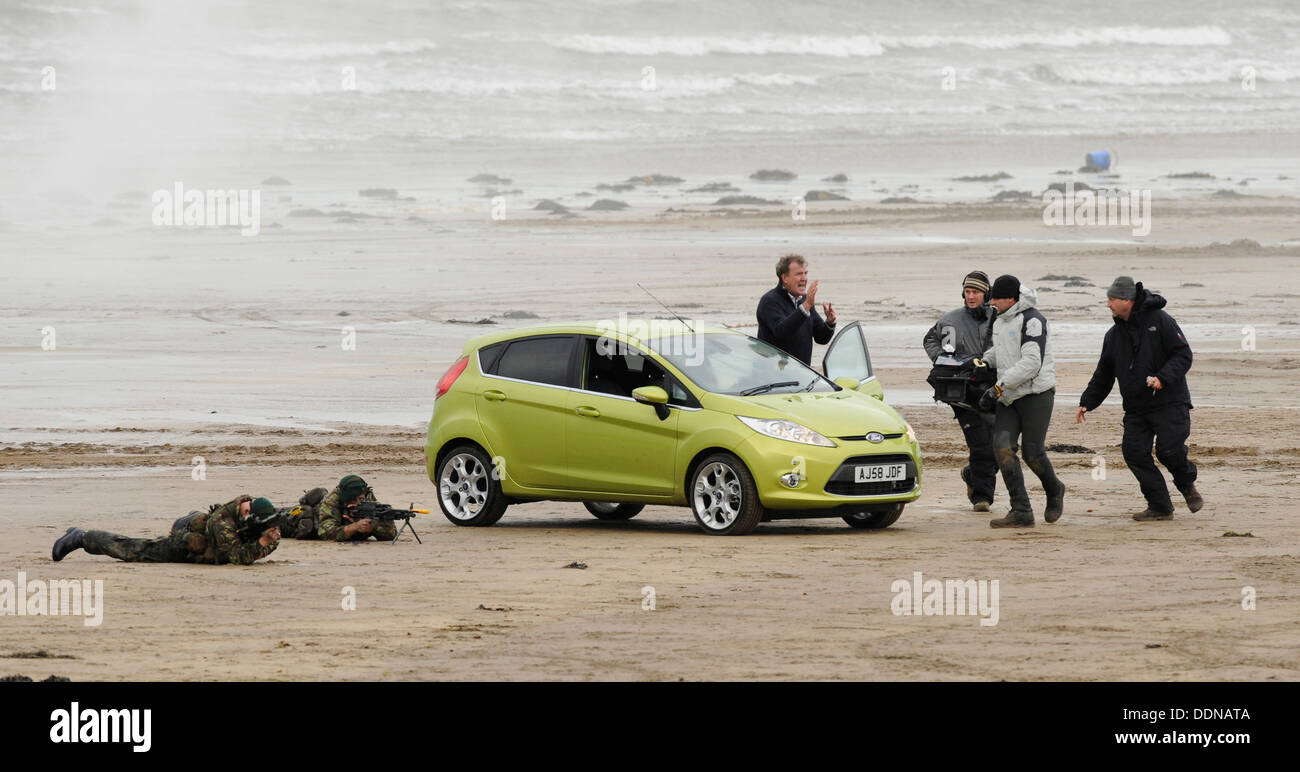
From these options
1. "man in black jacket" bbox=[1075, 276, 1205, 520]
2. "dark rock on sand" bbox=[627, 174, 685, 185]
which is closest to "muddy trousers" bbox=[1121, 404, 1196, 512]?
"man in black jacket" bbox=[1075, 276, 1205, 520]

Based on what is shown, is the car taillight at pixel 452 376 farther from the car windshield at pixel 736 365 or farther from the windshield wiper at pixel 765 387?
the windshield wiper at pixel 765 387

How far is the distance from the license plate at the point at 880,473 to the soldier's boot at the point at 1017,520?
2.67 ft

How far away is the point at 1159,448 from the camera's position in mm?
13578

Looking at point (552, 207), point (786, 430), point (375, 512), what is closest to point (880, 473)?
point (786, 430)

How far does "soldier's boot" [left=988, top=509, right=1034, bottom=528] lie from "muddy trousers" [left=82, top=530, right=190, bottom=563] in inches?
237

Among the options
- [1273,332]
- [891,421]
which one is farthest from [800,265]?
[1273,332]

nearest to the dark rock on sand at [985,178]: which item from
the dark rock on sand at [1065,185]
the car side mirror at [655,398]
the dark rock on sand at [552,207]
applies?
the dark rock on sand at [1065,185]

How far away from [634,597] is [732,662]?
6.94 ft

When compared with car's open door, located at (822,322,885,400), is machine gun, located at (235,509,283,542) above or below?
below

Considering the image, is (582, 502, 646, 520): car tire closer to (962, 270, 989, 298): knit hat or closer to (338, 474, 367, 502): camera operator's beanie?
(338, 474, 367, 502): camera operator's beanie

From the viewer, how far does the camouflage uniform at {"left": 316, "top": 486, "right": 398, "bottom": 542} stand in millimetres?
13500

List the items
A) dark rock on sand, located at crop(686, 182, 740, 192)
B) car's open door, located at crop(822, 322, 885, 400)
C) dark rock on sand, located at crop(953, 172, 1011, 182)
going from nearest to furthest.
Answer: car's open door, located at crop(822, 322, 885, 400)
dark rock on sand, located at crop(686, 182, 740, 192)
dark rock on sand, located at crop(953, 172, 1011, 182)

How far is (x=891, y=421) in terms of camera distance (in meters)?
13.7

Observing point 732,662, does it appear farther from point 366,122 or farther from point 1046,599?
point 366,122
